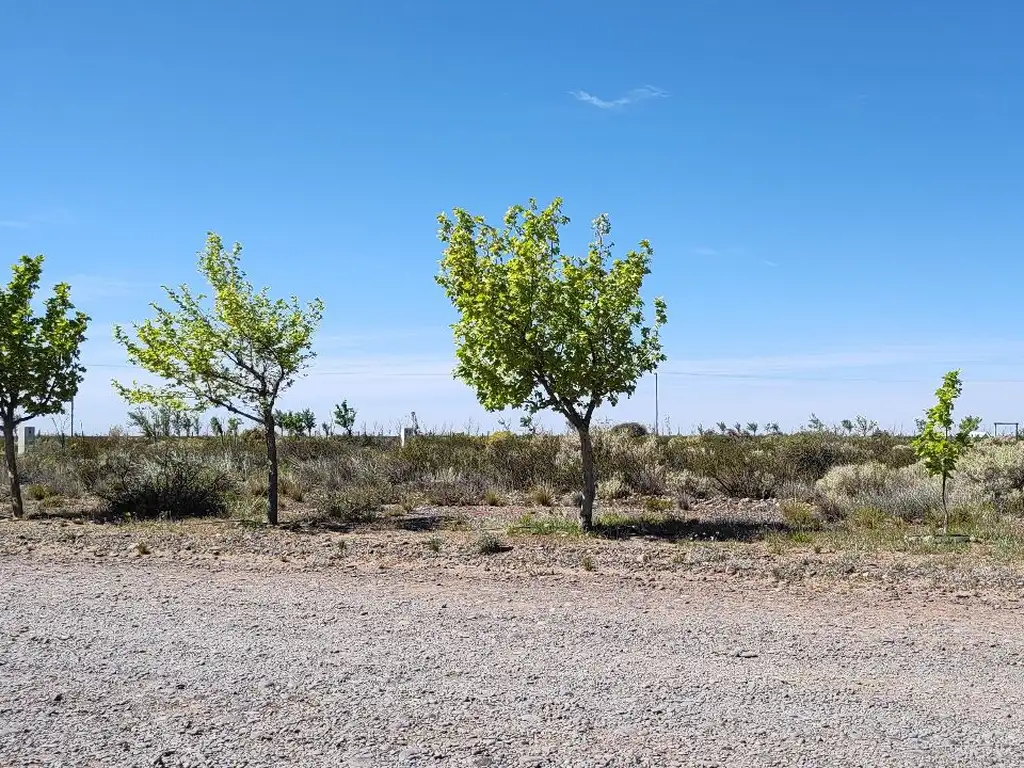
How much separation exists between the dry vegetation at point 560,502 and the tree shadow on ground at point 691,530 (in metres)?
0.05

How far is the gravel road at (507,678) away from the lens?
5.28 m

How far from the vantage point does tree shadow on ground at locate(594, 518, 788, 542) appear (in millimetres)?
14219

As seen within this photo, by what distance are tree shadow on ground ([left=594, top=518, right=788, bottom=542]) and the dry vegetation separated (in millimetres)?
47

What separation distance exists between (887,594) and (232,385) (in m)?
11.0

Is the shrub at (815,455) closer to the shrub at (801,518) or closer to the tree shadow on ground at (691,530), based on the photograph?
the shrub at (801,518)

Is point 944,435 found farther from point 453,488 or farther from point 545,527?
point 453,488

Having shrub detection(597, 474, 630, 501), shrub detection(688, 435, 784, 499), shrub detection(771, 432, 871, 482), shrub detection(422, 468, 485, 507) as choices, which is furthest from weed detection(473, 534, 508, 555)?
shrub detection(771, 432, 871, 482)

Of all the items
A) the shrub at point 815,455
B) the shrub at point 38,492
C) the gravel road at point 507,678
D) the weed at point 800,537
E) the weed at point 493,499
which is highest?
the shrub at point 815,455

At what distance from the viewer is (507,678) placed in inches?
257

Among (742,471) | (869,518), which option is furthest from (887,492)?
(742,471)

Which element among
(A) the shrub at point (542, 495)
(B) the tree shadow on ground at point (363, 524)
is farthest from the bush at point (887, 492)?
(B) the tree shadow on ground at point (363, 524)

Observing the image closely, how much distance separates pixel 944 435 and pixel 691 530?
4.07 meters

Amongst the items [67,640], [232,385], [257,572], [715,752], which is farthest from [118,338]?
[715,752]

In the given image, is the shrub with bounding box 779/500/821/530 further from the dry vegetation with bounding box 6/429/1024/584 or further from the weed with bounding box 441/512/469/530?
the weed with bounding box 441/512/469/530
